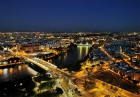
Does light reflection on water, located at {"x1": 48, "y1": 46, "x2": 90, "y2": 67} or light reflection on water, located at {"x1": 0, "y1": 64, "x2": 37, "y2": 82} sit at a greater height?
light reflection on water, located at {"x1": 48, "y1": 46, "x2": 90, "y2": 67}

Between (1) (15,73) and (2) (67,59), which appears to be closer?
(1) (15,73)

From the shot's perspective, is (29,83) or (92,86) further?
(92,86)

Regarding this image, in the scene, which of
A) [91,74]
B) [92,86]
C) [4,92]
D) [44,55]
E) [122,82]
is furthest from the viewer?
[44,55]

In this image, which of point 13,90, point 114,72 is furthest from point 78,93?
point 114,72

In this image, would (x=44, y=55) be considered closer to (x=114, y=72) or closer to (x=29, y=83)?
(x=114, y=72)

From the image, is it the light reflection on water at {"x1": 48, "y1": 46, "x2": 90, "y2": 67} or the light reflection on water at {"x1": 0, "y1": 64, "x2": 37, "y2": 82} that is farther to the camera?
the light reflection on water at {"x1": 48, "y1": 46, "x2": 90, "y2": 67}

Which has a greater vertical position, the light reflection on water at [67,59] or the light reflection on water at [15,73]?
the light reflection on water at [67,59]

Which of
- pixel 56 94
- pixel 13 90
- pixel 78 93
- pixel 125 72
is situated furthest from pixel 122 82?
pixel 13 90

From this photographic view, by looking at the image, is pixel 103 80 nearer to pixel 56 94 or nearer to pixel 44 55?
pixel 56 94

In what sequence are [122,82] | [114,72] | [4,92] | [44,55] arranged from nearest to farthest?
1. [4,92]
2. [122,82]
3. [114,72]
4. [44,55]

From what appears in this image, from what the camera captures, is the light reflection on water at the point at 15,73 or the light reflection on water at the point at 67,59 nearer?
the light reflection on water at the point at 15,73
